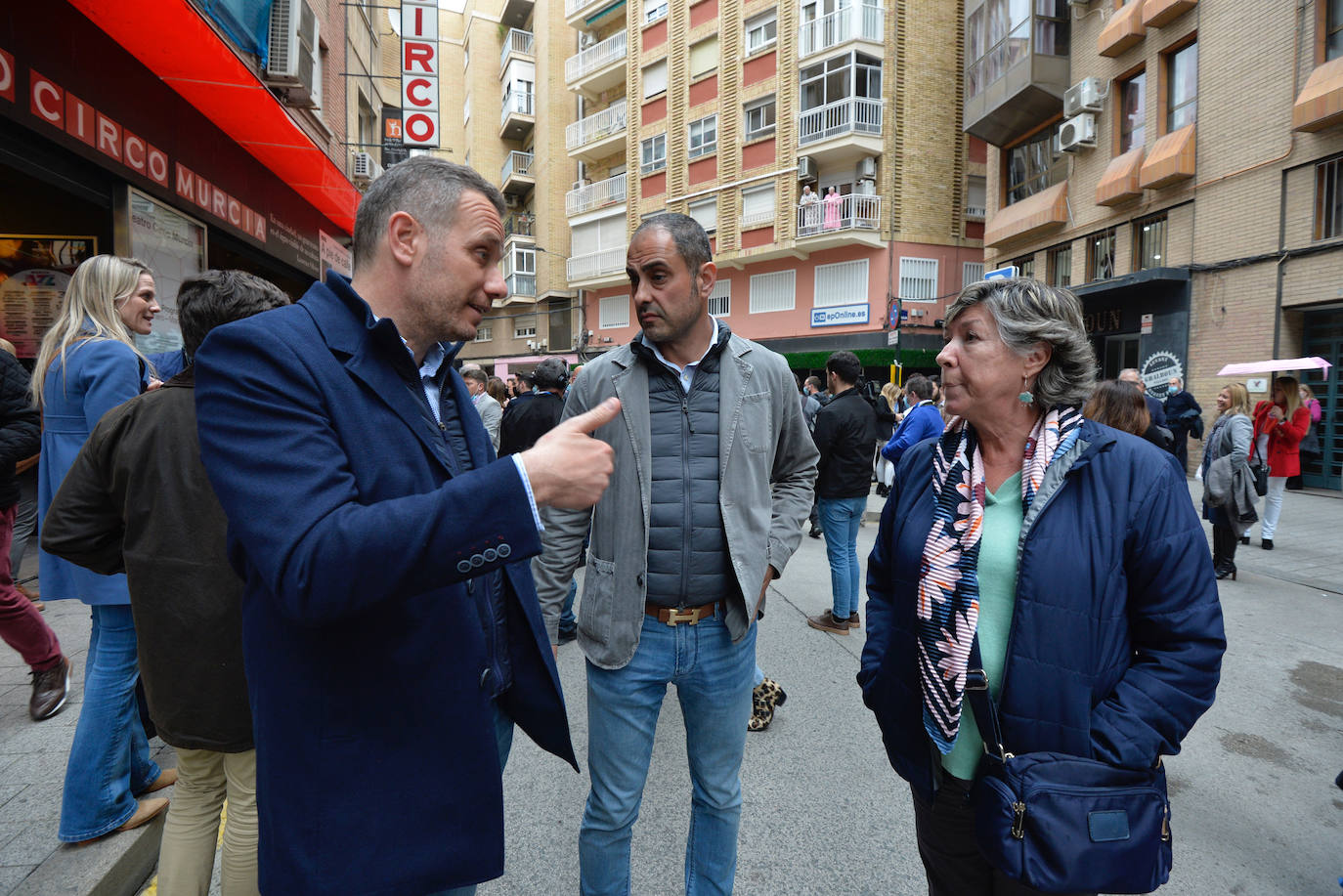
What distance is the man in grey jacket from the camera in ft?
7.41

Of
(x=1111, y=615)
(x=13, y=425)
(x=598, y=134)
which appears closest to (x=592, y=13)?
(x=598, y=134)

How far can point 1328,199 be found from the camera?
499 inches

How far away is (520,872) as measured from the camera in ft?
8.96

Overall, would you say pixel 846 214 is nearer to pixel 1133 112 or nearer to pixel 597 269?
pixel 1133 112

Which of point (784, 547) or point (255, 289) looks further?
point (784, 547)

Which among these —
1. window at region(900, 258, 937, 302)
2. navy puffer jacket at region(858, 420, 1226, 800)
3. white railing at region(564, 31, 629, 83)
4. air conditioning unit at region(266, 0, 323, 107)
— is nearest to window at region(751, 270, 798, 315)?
window at region(900, 258, 937, 302)

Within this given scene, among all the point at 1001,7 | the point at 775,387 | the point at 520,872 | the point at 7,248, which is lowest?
the point at 520,872

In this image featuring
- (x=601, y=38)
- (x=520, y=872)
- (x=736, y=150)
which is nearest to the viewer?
(x=520, y=872)

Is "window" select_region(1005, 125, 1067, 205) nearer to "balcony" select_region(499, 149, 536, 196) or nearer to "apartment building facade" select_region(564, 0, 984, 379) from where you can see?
"apartment building facade" select_region(564, 0, 984, 379)

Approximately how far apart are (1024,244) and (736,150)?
11.4 meters

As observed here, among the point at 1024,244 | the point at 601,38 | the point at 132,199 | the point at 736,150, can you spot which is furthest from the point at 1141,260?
the point at 601,38

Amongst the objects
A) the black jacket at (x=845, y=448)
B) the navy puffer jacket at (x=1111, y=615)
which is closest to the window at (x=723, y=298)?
the black jacket at (x=845, y=448)

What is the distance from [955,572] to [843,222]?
25.2 m

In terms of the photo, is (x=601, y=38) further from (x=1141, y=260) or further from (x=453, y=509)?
(x=453, y=509)
